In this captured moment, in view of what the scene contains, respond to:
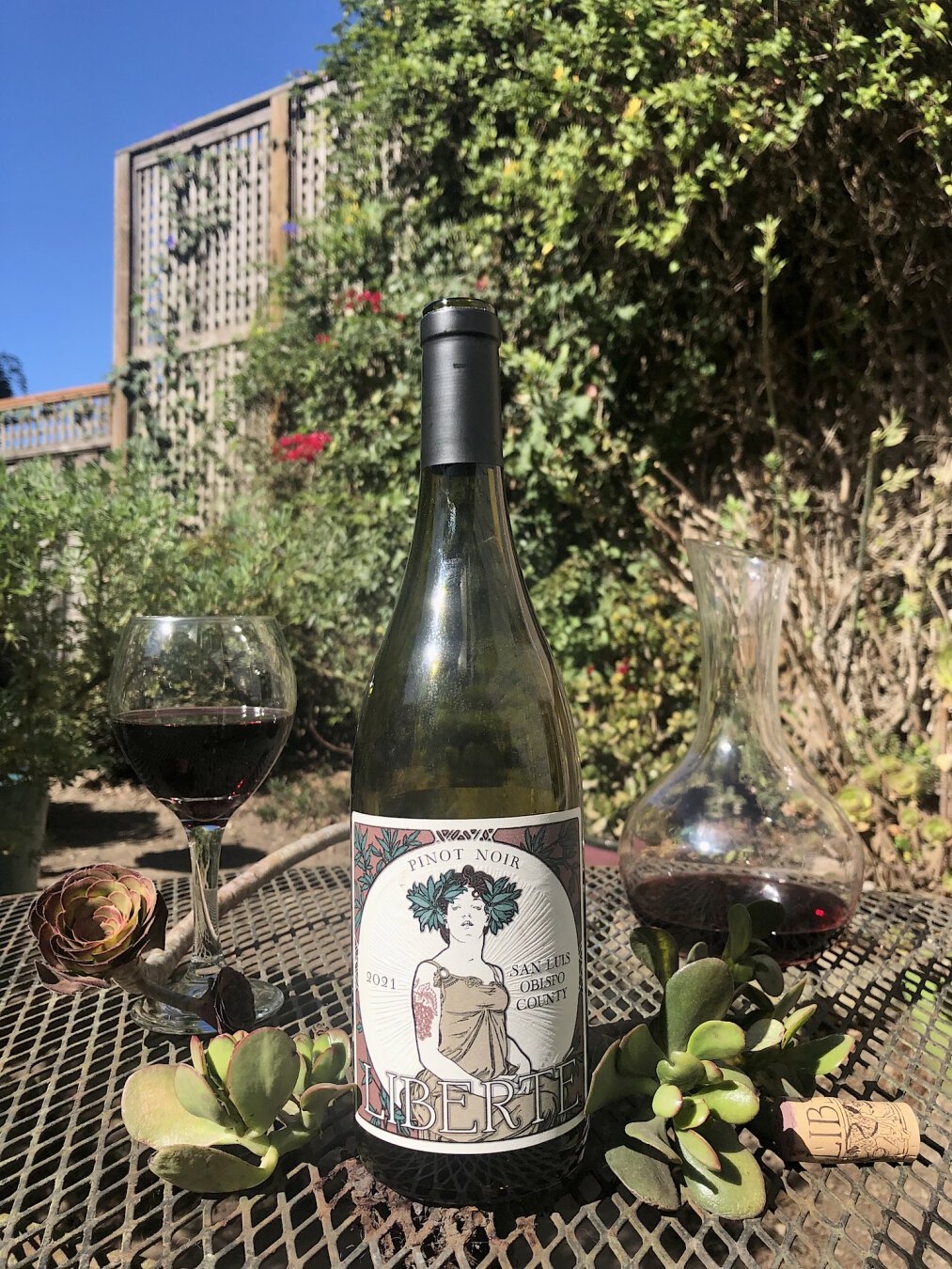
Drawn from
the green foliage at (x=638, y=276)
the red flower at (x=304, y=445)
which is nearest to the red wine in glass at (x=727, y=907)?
the green foliage at (x=638, y=276)

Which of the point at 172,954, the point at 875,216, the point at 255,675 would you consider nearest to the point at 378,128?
the point at 875,216

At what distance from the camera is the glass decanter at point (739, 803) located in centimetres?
94

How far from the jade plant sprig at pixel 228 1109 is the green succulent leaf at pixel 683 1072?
0.74ft

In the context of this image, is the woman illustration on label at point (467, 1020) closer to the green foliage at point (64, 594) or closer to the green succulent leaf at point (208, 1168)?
the green succulent leaf at point (208, 1168)

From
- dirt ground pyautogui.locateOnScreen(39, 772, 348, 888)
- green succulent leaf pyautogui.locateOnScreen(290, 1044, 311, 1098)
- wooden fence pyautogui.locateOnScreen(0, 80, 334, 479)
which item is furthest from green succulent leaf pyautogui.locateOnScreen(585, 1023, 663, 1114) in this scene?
wooden fence pyautogui.locateOnScreen(0, 80, 334, 479)

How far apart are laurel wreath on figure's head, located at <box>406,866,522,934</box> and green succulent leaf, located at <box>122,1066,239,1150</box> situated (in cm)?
18

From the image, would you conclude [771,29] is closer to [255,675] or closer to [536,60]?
[536,60]

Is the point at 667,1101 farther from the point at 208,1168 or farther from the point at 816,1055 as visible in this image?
the point at 208,1168

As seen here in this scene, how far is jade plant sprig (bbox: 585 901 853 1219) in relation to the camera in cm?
53

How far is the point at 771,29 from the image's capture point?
6.41ft

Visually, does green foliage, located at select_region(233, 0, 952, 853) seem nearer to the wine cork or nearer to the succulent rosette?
the wine cork

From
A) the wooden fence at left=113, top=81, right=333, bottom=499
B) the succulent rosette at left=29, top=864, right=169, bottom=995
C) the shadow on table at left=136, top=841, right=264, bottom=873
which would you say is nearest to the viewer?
the succulent rosette at left=29, top=864, right=169, bottom=995

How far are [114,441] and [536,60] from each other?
466cm

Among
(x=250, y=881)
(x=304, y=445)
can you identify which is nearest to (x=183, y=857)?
(x=304, y=445)
